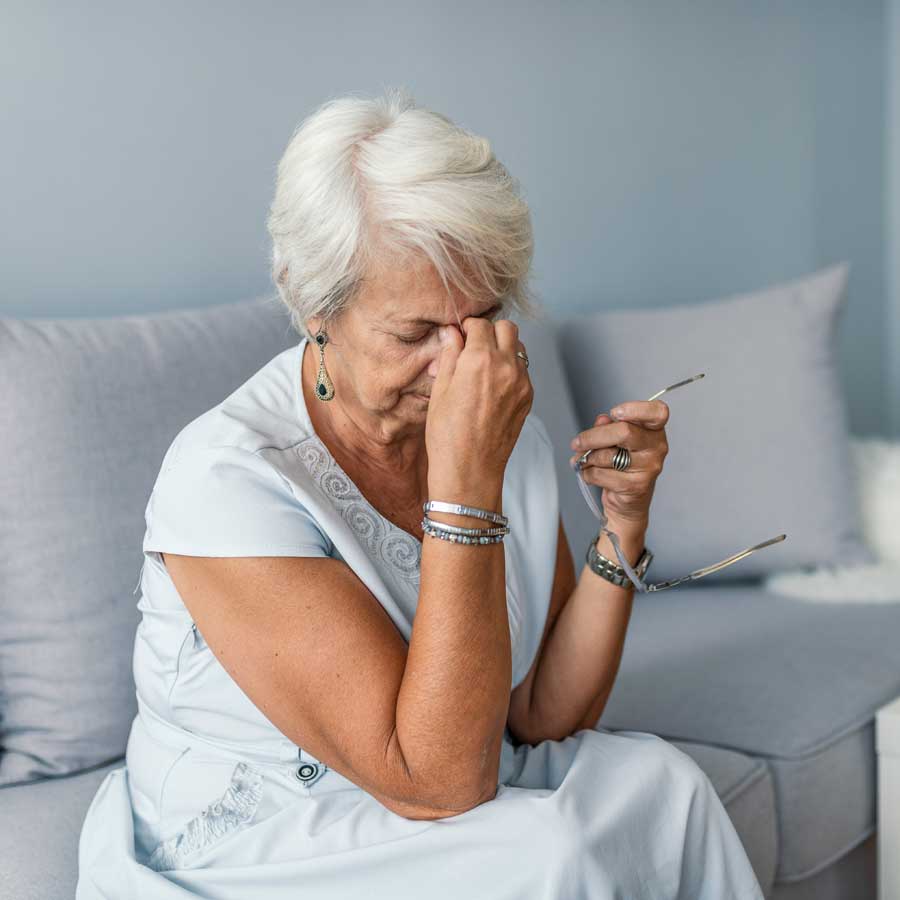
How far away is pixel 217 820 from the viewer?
3.68 ft

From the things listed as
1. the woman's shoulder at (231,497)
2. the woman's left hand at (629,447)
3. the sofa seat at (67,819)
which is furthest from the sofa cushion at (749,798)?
the woman's shoulder at (231,497)

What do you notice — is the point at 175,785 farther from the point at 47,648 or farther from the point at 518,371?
the point at 518,371

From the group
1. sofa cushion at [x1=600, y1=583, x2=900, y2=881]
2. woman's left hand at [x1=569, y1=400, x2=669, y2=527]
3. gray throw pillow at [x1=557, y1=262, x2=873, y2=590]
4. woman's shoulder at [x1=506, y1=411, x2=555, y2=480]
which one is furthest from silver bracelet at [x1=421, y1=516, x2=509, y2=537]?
gray throw pillow at [x1=557, y1=262, x2=873, y2=590]

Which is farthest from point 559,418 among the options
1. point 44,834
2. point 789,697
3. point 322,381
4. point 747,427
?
point 44,834

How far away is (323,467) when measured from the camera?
1.17 metres

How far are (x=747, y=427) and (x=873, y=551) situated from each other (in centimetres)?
33

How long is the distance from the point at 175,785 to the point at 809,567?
1352 millimetres

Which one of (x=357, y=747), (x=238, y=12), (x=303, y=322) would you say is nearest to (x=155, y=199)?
(x=238, y=12)

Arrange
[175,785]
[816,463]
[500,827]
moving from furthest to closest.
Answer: [816,463] → [175,785] → [500,827]

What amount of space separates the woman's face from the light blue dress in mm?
64

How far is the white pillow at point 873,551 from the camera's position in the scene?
81.0 inches

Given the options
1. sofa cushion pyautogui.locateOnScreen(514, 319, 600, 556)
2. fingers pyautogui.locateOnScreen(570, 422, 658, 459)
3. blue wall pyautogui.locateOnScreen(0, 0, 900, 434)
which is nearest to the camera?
fingers pyautogui.locateOnScreen(570, 422, 658, 459)

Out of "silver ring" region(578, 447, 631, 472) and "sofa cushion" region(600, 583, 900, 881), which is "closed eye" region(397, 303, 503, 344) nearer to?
"silver ring" region(578, 447, 631, 472)

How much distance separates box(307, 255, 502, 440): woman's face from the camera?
1.12 m
